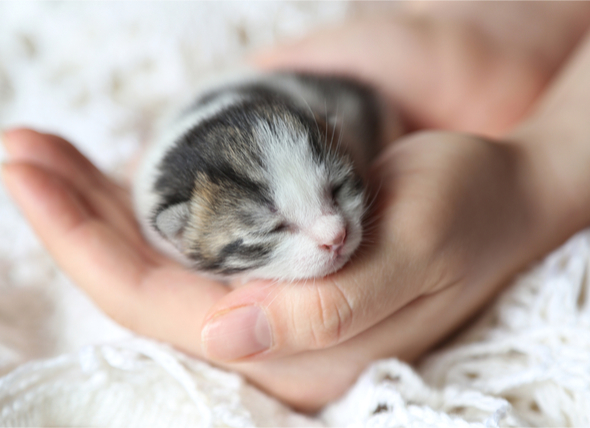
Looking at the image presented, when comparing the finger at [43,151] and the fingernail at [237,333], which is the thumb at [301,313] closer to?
the fingernail at [237,333]

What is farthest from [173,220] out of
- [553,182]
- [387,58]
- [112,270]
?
[387,58]

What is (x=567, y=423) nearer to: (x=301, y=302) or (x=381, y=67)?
(x=301, y=302)

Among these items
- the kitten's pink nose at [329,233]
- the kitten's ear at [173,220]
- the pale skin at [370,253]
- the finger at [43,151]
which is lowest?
the pale skin at [370,253]

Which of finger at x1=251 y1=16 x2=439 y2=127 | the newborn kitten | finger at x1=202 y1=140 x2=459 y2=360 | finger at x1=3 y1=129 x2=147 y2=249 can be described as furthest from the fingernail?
finger at x1=251 y1=16 x2=439 y2=127

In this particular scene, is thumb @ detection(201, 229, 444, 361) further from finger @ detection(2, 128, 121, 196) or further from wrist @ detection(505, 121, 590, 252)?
finger @ detection(2, 128, 121, 196)

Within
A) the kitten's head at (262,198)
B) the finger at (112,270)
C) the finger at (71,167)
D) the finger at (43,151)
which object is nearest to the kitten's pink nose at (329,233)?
the kitten's head at (262,198)
